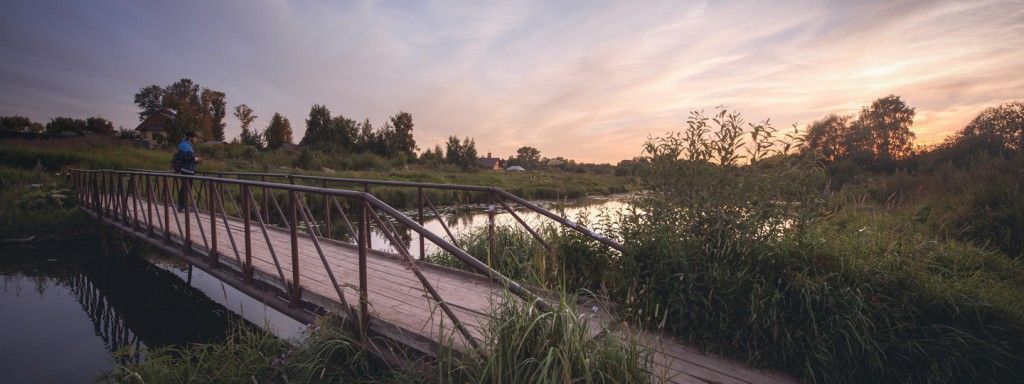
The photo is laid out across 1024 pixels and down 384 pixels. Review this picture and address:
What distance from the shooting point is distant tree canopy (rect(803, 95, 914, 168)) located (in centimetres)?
1912

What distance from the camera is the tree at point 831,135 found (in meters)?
21.6

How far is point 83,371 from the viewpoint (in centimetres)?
428

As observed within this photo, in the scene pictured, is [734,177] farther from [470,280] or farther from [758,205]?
[470,280]

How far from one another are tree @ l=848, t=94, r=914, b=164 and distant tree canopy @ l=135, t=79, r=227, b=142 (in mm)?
38853

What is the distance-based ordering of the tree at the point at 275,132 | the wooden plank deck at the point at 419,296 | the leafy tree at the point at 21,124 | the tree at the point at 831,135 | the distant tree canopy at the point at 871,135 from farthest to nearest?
the leafy tree at the point at 21,124
the tree at the point at 275,132
the tree at the point at 831,135
the distant tree canopy at the point at 871,135
the wooden plank deck at the point at 419,296

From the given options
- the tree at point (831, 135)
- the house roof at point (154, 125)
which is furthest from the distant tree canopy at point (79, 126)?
the tree at point (831, 135)

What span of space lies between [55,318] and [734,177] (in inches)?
335

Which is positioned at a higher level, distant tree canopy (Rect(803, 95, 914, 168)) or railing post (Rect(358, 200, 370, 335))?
distant tree canopy (Rect(803, 95, 914, 168))

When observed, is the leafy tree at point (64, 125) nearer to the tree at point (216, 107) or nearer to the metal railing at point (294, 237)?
the tree at point (216, 107)

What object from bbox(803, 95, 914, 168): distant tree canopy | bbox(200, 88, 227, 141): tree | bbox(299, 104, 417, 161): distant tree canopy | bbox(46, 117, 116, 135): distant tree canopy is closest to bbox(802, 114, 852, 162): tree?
bbox(803, 95, 914, 168): distant tree canopy

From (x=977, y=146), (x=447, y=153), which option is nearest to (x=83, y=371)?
(x=977, y=146)

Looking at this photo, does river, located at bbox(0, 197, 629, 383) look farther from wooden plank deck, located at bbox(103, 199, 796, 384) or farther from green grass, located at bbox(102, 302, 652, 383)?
green grass, located at bbox(102, 302, 652, 383)

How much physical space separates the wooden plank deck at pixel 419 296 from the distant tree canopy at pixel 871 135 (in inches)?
806

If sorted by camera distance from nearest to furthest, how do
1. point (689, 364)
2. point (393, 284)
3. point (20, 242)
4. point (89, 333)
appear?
1. point (689, 364)
2. point (393, 284)
3. point (89, 333)
4. point (20, 242)
